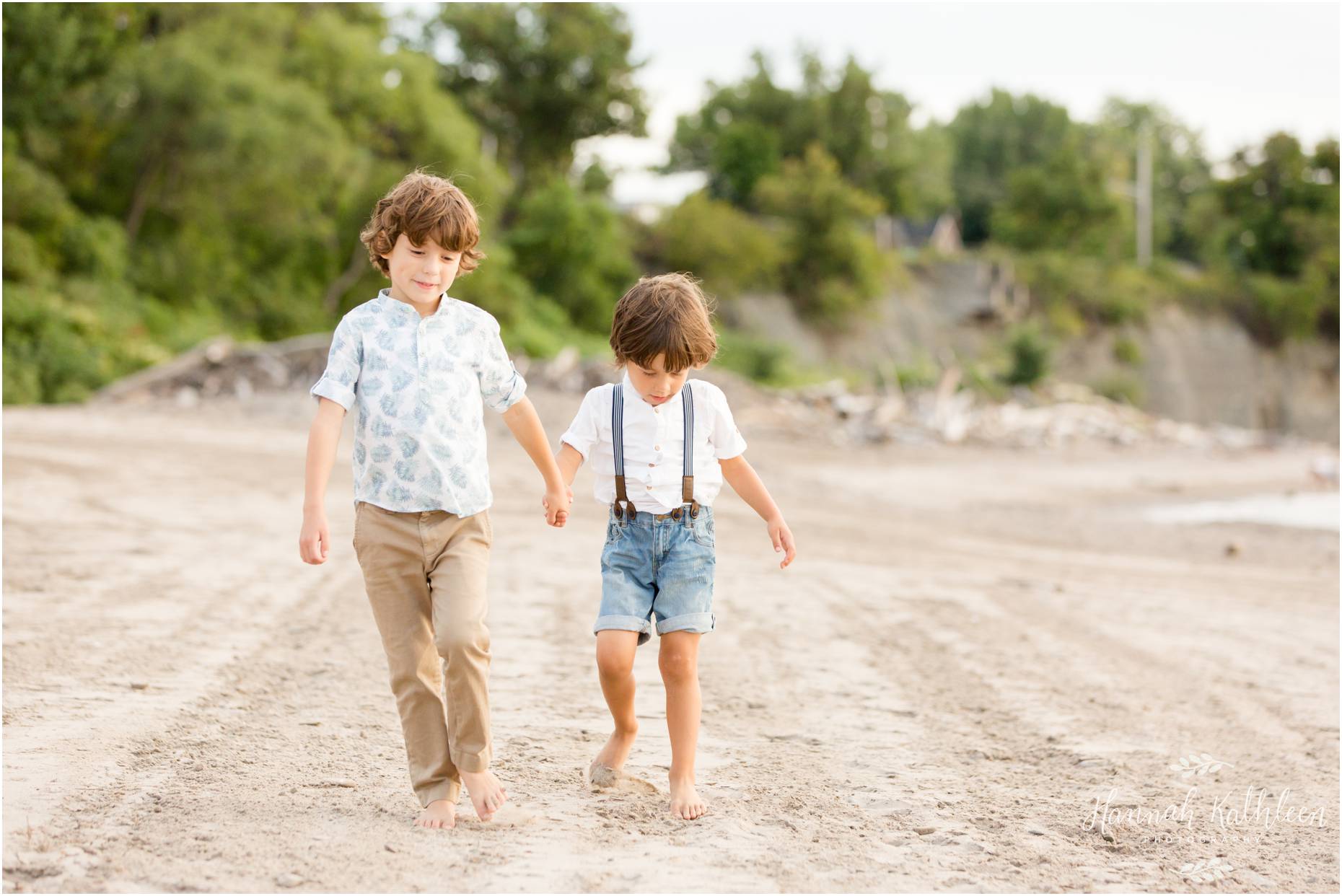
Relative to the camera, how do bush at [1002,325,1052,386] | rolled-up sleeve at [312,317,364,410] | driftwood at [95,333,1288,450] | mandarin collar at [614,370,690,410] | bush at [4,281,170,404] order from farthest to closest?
1. bush at [1002,325,1052,386]
2. driftwood at [95,333,1288,450]
3. bush at [4,281,170,404]
4. mandarin collar at [614,370,690,410]
5. rolled-up sleeve at [312,317,364,410]

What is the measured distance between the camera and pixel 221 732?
4258 mm

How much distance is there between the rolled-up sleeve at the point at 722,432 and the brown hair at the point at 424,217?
0.86 m

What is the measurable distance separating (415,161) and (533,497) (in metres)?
20.1

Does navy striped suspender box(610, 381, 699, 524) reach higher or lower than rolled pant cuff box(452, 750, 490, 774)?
higher

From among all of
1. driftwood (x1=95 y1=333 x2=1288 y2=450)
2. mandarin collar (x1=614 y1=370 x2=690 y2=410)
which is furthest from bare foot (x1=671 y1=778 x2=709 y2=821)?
driftwood (x1=95 y1=333 x2=1288 y2=450)

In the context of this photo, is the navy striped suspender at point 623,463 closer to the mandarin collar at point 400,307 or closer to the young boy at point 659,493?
the young boy at point 659,493

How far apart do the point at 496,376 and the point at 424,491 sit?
0.43 metres

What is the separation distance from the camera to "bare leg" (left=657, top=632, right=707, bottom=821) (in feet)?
11.8

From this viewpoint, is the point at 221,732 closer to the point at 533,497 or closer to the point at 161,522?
the point at 161,522

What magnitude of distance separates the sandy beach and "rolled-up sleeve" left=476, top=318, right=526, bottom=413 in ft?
4.05

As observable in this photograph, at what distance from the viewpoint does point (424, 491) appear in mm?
3361

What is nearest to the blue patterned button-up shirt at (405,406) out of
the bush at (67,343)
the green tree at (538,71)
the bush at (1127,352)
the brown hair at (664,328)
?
the brown hair at (664,328)

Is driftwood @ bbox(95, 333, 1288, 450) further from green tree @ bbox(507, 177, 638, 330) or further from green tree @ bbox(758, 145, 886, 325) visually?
green tree @ bbox(758, 145, 886, 325)

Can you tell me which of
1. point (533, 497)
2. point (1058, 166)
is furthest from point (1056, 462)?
point (1058, 166)
